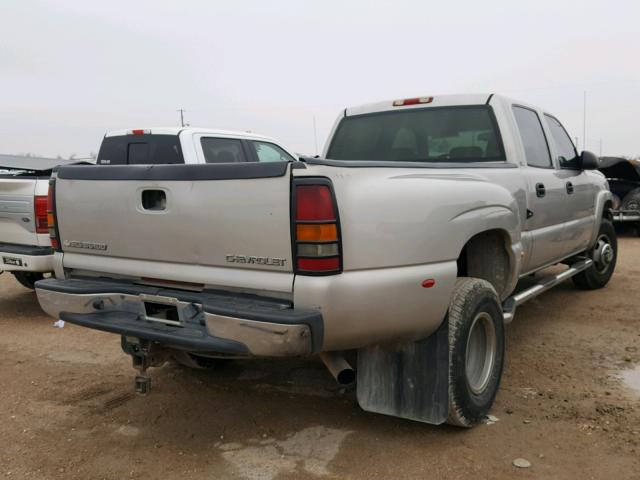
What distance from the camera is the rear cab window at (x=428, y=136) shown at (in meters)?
4.34

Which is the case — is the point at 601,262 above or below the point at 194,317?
below

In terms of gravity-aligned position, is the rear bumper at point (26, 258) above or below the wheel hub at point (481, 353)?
above

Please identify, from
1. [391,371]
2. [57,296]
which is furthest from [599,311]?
[57,296]

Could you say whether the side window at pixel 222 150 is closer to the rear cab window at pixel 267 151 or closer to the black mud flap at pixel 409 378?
the rear cab window at pixel 267 151

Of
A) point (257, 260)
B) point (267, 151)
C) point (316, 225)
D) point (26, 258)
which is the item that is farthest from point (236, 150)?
point (316, 225)

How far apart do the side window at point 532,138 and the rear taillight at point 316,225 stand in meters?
2.49

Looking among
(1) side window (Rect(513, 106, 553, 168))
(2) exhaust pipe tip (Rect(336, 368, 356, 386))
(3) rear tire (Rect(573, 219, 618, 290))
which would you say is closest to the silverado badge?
(2) exhaust pipe tip (Rect(336, 368, 356, 386))

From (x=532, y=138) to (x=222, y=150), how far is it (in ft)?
13.0

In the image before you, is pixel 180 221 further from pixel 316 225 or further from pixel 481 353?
pixel 481 353

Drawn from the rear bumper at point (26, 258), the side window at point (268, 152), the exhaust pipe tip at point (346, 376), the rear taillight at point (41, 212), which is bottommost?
the exhaust pipe tip at point (346, 376)

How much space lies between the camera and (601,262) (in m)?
6.66

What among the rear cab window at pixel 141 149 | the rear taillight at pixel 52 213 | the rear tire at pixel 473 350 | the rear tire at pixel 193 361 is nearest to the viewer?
the rear tire at pixel 473 350

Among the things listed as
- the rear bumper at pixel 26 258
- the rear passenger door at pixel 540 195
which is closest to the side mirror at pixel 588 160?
the rear passenger door at pixel 540 195

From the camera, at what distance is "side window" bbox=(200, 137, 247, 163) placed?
713cm
